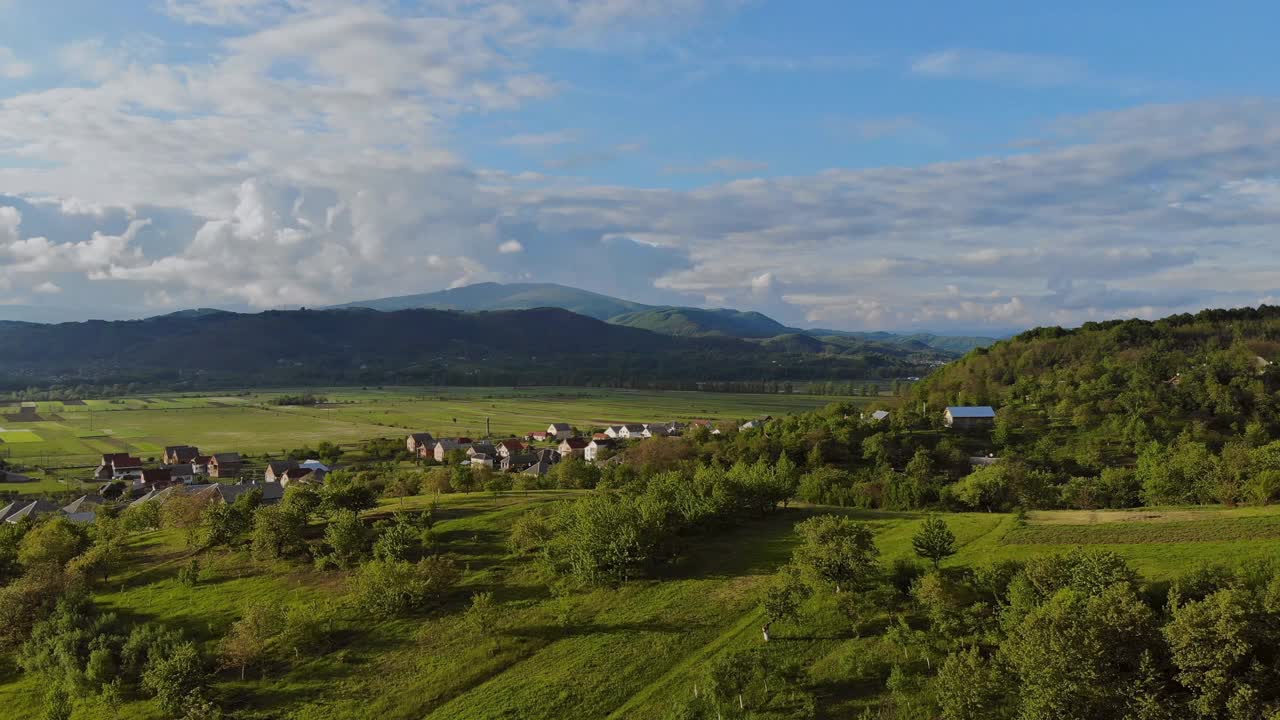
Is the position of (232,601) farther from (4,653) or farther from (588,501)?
(588,501)

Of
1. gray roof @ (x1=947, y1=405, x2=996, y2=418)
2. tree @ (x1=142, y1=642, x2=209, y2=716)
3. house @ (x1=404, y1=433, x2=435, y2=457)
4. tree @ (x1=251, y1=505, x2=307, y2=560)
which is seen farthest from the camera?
house @ (x1=404, y1=433, x2=435, y2=457)

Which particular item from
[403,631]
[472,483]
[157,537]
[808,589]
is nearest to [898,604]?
[808,589]

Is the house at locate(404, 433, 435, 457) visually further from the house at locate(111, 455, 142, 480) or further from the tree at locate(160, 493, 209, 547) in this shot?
the tree at locate(160, 493, 209, 547)

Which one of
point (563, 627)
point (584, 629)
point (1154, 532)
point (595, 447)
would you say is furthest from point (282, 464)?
point (1154, 532)

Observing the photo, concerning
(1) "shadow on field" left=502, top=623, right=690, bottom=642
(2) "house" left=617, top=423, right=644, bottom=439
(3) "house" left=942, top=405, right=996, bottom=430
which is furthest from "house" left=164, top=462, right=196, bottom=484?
(3) "house" left=942, top=405, right=996, bottom=430

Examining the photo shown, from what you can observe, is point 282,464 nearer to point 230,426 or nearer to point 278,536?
point 278,536
